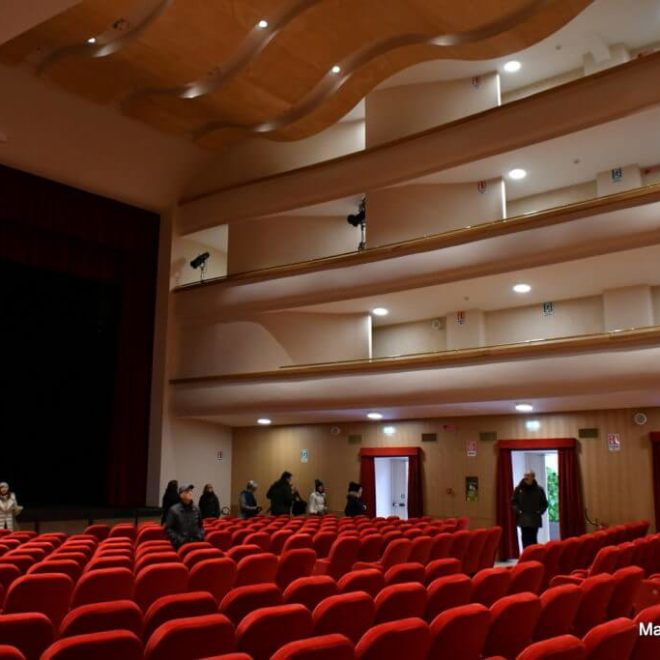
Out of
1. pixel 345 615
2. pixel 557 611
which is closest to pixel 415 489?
pixel 557 611

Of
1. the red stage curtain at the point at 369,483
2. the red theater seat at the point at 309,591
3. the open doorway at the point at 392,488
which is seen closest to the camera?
the red theater seat at the point at 309,591

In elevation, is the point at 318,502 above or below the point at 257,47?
below

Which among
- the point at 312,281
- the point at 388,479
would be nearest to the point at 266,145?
the point at 312,281

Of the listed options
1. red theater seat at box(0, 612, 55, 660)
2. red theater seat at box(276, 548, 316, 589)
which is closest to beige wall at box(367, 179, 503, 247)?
red theater seat at box(276, 548, 316, 589)

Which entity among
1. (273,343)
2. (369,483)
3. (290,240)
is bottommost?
(369,483)

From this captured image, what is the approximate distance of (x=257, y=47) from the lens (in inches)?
527

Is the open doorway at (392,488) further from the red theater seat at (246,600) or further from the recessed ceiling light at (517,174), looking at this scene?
the red theater seat at (246,600)

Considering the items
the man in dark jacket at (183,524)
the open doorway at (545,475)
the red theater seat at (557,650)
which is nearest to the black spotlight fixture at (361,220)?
the open doorway at (545,475)

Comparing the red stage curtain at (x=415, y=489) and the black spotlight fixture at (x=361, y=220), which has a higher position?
the black spotlight fixture at (x=361, y=220)

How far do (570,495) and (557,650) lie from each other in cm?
1174

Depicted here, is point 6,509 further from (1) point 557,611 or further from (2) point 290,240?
(1) point 557,611

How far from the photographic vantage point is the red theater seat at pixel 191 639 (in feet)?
9.84

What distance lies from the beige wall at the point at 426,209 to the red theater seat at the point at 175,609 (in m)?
12.5

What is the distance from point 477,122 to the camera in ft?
45.8
